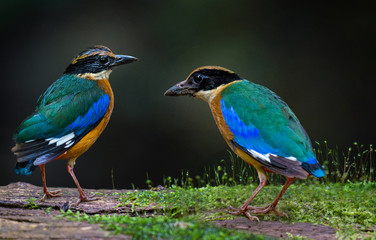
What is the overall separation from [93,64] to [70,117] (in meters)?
0.92

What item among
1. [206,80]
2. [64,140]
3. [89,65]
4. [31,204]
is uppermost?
[89,65]

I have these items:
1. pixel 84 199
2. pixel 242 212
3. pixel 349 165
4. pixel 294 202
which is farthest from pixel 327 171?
pixel 84 199

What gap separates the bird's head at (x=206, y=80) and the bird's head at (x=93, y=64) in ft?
3.50

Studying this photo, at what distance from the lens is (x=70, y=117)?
5855mm

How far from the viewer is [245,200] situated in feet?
19.8

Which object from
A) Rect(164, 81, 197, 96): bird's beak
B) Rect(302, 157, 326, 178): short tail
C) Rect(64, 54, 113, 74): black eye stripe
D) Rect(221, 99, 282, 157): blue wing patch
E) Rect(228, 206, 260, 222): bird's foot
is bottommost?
Rect(228, 206, 260, 222): bird's foot

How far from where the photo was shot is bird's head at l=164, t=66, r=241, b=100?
606 centimetres

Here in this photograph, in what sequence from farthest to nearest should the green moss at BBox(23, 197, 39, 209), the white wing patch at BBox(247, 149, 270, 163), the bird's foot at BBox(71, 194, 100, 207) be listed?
1. the bird's foot at BBox(71, 194, 100, 207)
2. the green moss at BBox(23, 197, 39, 209)
3. the white wing patch at BBox(247, 149, 270, 163)

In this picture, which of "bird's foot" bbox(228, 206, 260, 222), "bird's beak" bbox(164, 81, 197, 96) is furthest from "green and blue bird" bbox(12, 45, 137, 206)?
"bird's foot" bbox(228, 206, 260, 222)

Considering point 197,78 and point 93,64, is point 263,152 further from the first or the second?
point 93,64

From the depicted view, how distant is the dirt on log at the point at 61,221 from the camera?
4383 mm

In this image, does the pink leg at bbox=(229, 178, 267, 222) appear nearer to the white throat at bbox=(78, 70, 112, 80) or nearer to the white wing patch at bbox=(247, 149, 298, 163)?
the white wing patch at bbox=(247, 149, 298, 163)

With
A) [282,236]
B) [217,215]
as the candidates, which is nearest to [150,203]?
[217,215]

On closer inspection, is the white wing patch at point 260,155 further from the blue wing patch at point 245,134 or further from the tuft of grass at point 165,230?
the tuft of grass at point 165,230
